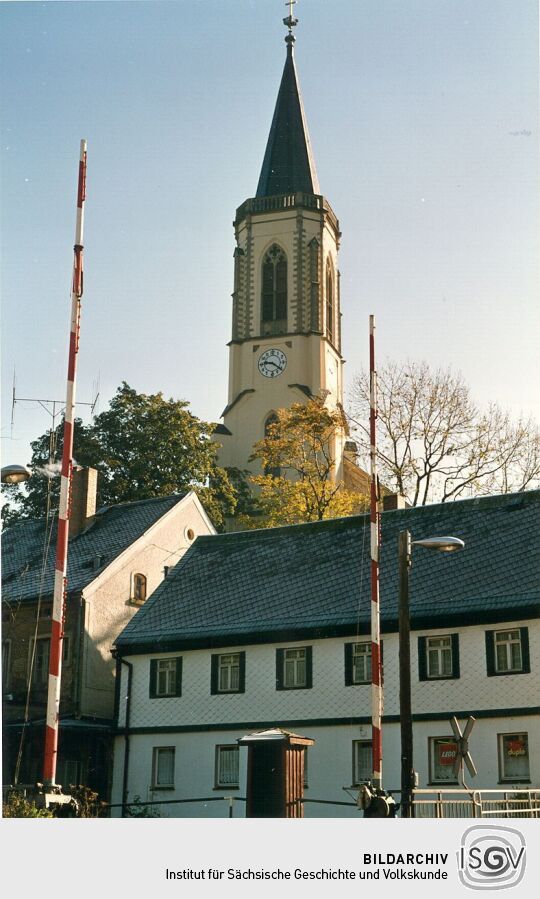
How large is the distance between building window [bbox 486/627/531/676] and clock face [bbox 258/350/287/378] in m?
37.2

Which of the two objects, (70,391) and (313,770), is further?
(313,770)

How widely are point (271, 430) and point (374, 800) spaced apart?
3334cm

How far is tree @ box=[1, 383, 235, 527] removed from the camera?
40.2 m

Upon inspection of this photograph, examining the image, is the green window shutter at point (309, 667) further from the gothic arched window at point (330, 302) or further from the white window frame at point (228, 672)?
the gothic arched window at point (330, 302)

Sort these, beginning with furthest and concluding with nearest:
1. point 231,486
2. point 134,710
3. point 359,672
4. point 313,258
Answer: point 313,258 → point 231,486 → point 134,710 → point 359,672

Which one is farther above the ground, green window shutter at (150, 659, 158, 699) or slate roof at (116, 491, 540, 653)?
slate roof at (116, 491, 540, 653)

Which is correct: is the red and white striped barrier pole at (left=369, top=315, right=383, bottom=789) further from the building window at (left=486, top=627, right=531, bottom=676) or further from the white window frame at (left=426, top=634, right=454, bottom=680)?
the white window frame at (left=426, top=634, right=454, bottom=680)

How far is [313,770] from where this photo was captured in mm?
24953

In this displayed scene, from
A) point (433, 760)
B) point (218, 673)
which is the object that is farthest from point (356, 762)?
point (218, 673)

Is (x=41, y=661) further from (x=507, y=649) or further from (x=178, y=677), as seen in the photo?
(x=507, y=649)

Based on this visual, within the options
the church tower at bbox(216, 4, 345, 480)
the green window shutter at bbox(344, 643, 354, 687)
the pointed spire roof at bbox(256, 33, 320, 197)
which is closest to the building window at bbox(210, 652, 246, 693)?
the green window shutter at bbox(344, 643, 354, 687)

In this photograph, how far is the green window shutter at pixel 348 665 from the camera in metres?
25.6

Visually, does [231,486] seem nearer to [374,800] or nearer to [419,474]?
[419,474]
